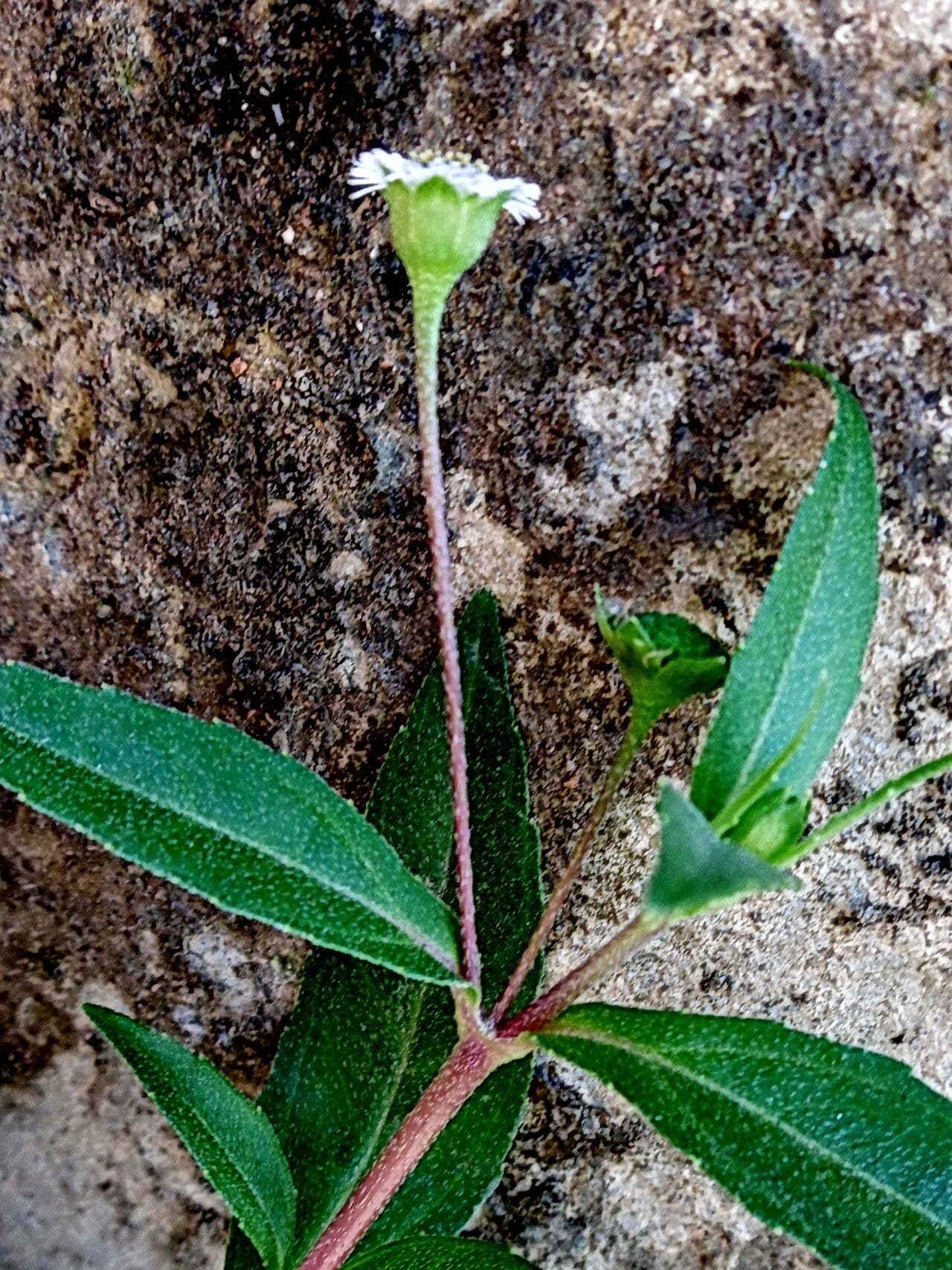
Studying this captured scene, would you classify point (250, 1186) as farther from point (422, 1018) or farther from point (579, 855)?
point (579, 855)

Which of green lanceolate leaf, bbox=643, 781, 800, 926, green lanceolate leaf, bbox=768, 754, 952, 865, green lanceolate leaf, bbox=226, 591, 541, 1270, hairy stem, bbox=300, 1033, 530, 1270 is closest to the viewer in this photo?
green lanceolate leaf, bbox=643, 781, 800, 926

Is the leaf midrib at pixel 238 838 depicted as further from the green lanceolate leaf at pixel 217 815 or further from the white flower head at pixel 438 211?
the white flower head at pixel 438 211

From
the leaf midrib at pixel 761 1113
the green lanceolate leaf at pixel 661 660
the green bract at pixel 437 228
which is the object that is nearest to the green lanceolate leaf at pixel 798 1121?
the leaf midrib at pixel 761 1113

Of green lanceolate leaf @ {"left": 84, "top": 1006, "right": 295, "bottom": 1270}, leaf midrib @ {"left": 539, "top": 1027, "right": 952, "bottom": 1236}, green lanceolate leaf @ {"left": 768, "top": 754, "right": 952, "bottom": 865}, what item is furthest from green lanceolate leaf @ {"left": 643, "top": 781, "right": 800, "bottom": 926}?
green lanceolate leaf @ {"left": 84, "top": 1006, "right": 295, "bottom": 1270}

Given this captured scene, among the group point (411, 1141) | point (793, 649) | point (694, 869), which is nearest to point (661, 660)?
point (793, 649)

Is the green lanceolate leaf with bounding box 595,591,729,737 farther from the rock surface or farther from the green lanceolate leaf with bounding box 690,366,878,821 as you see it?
the rock surface

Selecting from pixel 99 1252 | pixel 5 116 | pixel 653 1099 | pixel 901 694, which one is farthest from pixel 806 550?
pixel 99 1252
